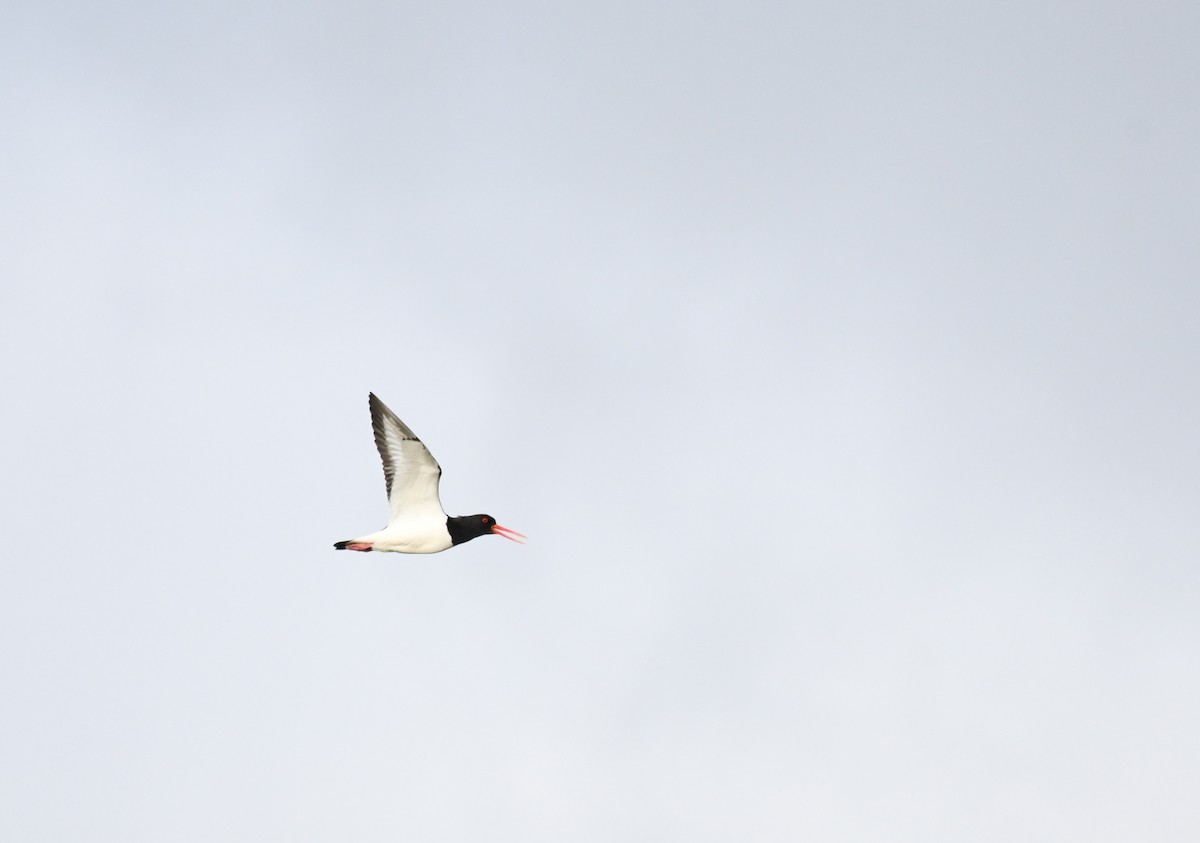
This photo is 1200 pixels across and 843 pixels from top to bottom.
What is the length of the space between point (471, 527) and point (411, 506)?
6.49ft

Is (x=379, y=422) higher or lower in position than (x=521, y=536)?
higher

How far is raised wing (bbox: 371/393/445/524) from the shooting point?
36219mm

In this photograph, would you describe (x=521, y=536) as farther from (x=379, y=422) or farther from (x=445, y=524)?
(x=379, y=422)

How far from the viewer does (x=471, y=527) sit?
38.8m

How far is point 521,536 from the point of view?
1538 inches

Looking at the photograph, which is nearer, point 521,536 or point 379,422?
point 379,422

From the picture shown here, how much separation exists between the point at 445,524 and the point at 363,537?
239 cm

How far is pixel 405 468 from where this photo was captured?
122 feet

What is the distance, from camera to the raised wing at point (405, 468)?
36219mm

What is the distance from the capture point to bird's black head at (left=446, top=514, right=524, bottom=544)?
3838cm

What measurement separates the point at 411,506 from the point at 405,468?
1.42m

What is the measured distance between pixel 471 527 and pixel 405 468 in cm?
300

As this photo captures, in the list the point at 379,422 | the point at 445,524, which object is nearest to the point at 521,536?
the point at 445,524

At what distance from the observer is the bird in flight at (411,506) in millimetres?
36625
